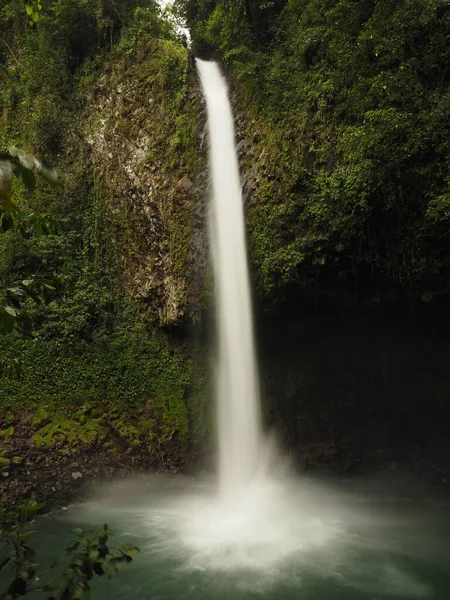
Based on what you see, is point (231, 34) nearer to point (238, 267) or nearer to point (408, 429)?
point (238, 267)

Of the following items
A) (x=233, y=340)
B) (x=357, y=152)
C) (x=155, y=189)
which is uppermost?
(x=155, y=189)

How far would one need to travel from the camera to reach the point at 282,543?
23.0 feet

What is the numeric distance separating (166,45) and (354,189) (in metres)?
7.55

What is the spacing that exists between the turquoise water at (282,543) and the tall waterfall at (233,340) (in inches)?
40.5

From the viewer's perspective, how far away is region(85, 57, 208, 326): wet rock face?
1048 cm

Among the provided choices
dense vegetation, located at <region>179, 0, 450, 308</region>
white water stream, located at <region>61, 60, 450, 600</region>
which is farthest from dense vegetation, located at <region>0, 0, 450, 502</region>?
white water stream, located at <region>61, 60, 450, 600</region>

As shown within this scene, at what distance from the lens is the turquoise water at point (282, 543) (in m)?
5.85

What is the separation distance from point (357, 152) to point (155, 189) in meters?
5.05

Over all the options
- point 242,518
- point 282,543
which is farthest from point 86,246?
point 282,543

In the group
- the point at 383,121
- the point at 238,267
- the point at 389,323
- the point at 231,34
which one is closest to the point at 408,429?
the point at 389,323

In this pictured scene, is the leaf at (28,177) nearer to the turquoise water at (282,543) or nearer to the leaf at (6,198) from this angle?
the leaf at (6,198)

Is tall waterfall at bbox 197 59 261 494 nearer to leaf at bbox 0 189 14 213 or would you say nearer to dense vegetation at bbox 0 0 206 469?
dense vegetation at bbox 0 0 206 469

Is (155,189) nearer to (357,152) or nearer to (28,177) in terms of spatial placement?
(357,152)

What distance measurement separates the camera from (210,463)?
997cm
